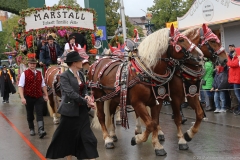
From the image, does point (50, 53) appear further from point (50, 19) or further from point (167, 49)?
point (167, 49)

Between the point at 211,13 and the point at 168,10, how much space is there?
21.8 meters

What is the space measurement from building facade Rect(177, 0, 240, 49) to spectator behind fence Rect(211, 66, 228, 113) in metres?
6.47

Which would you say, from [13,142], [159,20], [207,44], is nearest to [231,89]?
[207,44]

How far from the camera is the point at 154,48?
648 cm

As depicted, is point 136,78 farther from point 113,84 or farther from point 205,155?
point 205,155

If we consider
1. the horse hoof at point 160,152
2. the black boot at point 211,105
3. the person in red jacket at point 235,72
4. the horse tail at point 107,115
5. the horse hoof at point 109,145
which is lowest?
the black boot at point 211,105

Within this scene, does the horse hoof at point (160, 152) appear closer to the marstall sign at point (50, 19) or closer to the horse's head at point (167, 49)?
the horse's head at point (167, 49)

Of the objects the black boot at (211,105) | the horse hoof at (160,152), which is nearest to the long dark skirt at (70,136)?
the horse hoof at (160,152)

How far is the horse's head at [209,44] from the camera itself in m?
6.72

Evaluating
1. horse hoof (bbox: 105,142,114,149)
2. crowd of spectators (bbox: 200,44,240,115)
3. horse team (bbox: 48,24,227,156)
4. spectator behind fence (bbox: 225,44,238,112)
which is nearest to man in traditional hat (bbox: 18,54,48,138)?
horse hoof (bbox: 105,142,114,149)

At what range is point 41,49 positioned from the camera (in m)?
11.3

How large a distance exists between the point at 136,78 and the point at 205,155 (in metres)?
1.67

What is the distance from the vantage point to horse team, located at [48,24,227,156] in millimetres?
6449

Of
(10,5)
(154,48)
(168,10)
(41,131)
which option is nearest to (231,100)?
(41,131)
